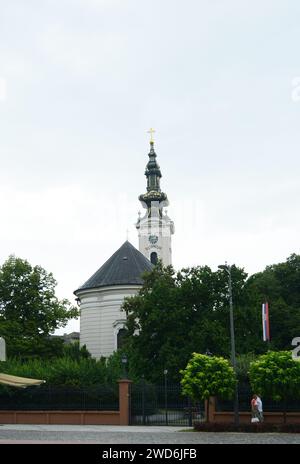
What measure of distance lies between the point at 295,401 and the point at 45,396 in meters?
12.4

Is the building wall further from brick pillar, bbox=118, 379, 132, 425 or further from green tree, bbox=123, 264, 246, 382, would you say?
brick pillar, bbox=118, 379, 132, 425

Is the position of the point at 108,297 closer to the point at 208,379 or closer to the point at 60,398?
the point at 60,398

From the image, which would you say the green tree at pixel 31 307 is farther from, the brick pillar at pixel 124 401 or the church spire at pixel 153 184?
the church spire at pixel 153 184

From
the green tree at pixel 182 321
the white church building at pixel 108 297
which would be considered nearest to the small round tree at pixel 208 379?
the green tree at pixel 182 321

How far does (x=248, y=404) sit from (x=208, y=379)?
3.66m

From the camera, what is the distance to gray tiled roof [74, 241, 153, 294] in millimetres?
60844

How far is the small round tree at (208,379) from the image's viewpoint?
26.4 meters

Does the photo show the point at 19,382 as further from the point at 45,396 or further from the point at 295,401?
the point at 295,401

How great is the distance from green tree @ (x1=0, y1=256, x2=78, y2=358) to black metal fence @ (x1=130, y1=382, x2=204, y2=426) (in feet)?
69.1

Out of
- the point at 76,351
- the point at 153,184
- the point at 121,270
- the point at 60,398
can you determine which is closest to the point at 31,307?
the point at 76,351

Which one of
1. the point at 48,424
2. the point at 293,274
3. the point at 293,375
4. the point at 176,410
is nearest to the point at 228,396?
the point at 293,375

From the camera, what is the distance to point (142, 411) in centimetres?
3053

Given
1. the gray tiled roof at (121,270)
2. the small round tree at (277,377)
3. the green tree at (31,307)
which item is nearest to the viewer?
the small round tree at (277,377)

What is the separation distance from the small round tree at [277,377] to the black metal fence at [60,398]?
8245mm
